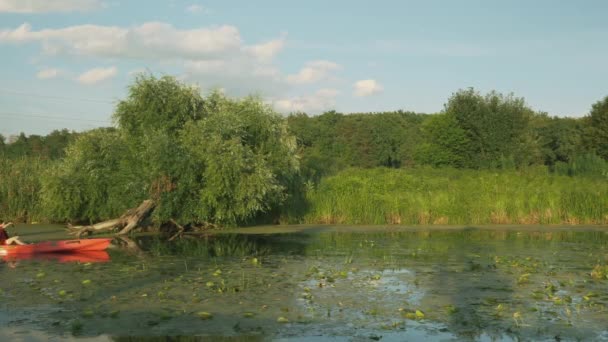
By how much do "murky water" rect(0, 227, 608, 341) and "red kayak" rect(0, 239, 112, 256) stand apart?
1.92ft

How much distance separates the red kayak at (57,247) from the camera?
18.0 m

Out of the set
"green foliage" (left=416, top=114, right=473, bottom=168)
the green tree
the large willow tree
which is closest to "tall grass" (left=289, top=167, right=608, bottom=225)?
the large willow tree

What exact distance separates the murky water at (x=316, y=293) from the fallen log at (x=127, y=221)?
3488 mm

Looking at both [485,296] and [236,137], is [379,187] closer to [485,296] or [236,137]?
[236,137]

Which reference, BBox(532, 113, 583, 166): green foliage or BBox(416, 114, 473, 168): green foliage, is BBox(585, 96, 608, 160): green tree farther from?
BBox(532, 113, 583, 166): green foliage

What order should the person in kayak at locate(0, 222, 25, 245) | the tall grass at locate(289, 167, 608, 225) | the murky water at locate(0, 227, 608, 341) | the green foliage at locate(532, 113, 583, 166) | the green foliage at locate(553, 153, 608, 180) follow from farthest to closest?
the green foliage at locate(532, 113, 583, 166), the green foliage at locate(553, 153, 608, 180), the tall grass at locate(289, 167, 608, 225), the person in kayak at locate(0, 222, 25, 245), the murky water at locate(0, 227, 608, 341)

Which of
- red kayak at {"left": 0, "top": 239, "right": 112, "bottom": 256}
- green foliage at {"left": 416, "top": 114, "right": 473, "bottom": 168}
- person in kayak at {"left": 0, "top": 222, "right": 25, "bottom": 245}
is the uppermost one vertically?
green foliage at {"left": 416, "top": 114, "right": 473, "bottom": 168}

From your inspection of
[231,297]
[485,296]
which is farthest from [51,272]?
[485,296]

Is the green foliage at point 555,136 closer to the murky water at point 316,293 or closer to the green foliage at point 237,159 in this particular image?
the green foliage at point 237,159

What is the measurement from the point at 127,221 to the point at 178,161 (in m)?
2.97

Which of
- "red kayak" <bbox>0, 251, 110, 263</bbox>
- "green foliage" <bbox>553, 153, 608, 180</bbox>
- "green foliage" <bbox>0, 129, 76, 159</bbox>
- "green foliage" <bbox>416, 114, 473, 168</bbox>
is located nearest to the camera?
"red kayak" <bbox>0, 251, 110, 263</bbox>

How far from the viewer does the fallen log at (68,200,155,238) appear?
2366 centimetres

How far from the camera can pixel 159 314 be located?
11.0m

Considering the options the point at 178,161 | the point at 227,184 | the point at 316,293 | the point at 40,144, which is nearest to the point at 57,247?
the point at 178,161
